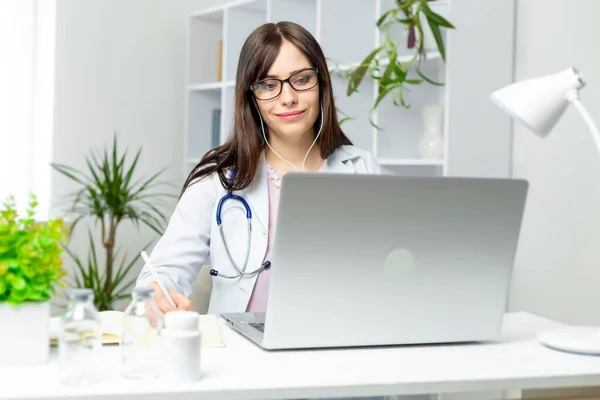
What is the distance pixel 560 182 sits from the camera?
111 inches

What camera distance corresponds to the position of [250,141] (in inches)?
81.6

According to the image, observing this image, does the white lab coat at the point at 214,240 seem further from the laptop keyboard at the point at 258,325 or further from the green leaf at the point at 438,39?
the green leaf at the point at 438,39

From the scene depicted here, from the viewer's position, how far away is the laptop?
1272 millimetres

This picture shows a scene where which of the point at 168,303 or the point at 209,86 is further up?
the point at 209,86

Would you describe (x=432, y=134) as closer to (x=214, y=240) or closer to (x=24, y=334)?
(x=214, y=240)

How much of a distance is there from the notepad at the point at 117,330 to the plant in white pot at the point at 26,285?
0.09 m

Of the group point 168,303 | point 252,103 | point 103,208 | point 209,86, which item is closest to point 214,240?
point 252,103

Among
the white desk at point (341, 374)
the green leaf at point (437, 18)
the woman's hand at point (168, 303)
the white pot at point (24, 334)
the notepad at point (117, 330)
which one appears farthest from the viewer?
the green leaf at point (437, 18)

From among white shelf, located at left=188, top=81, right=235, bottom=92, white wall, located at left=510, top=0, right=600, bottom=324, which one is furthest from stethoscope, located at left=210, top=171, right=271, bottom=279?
white shelf, located at left=188, top=81, right=235, bottom=92

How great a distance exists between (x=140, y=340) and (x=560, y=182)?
2.06 meters

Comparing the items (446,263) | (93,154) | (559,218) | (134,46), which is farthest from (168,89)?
(446,263)

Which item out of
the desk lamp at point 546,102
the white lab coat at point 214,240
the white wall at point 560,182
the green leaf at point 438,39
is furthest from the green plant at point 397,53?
the desk lamp at point 546,102

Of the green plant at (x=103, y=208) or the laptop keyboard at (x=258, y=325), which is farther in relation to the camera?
the green plant at (x=103, y=208)

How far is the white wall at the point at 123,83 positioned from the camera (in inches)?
161
